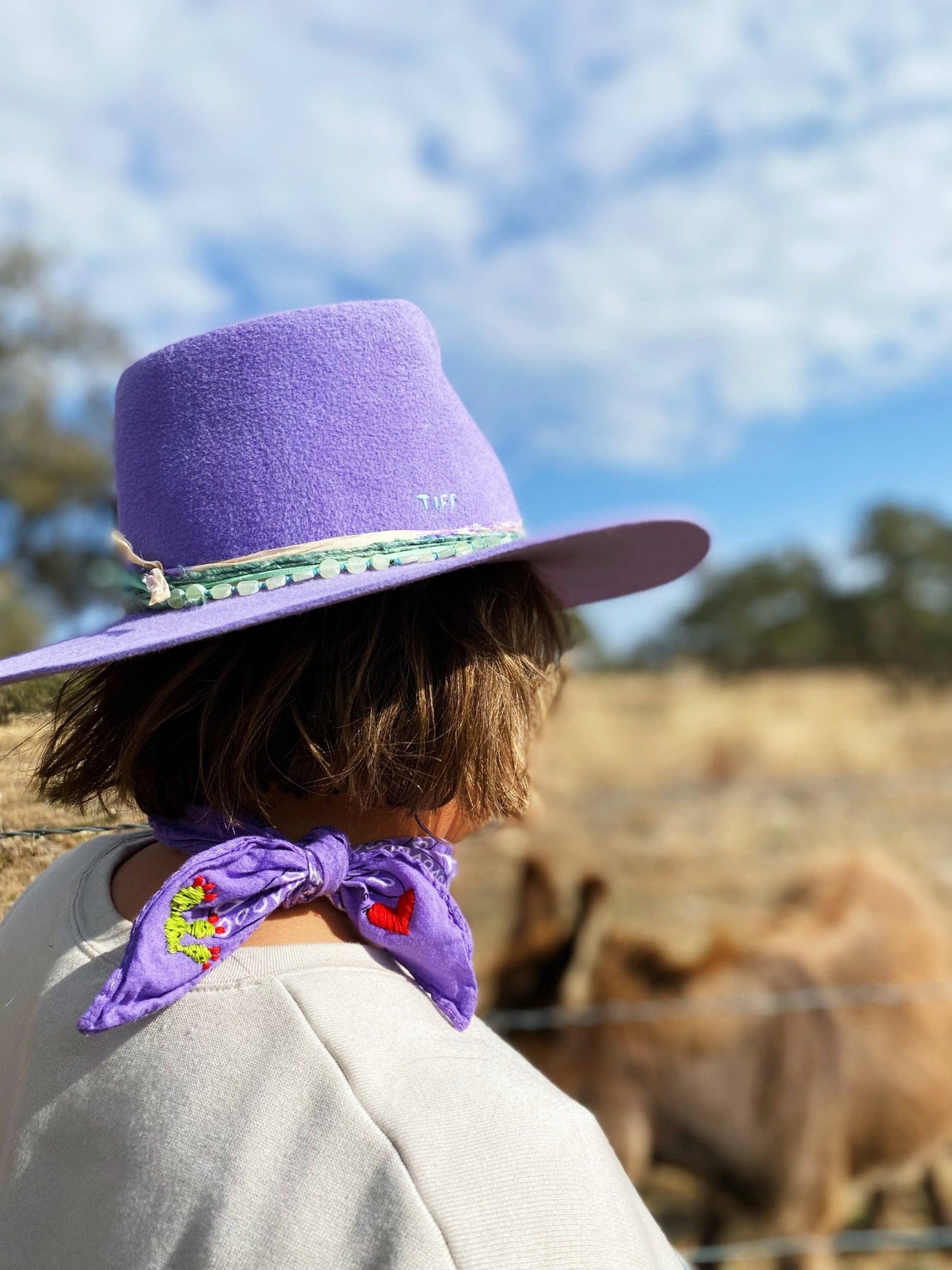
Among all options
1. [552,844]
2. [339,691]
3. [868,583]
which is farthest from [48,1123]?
[868,583]

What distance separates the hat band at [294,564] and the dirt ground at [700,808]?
362 millimetres

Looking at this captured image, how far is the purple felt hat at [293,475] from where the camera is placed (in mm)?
963

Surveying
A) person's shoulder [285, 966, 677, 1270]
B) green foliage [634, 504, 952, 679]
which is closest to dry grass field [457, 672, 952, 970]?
person's shoulder [285, 966, 677, 1270]

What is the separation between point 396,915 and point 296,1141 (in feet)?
0.73

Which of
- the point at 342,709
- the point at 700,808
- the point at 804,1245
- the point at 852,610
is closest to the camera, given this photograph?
the point at 342,709

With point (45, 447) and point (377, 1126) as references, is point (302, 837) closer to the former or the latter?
point (377, 1126)

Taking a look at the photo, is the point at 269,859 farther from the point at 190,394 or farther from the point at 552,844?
the point at 552,844

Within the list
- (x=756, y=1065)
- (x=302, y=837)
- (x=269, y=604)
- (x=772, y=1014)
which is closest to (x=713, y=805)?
(x=772, y=1014)

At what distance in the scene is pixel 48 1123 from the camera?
797 millimetres

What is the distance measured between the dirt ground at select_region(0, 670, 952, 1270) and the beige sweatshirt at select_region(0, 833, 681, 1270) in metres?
0.51

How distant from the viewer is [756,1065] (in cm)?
376

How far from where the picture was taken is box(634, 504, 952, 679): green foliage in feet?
88.6

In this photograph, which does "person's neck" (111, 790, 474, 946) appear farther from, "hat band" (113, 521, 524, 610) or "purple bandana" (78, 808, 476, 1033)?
"hat band" (113, 521, 524, 610)

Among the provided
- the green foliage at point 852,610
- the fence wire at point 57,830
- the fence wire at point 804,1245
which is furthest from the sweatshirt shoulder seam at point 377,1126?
the green foliage at point 852,610
